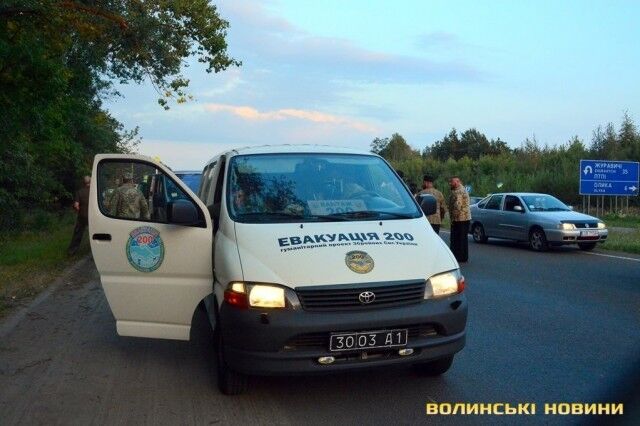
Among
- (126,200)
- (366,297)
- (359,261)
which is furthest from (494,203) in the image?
(366,297)

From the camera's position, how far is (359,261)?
530 centimetres

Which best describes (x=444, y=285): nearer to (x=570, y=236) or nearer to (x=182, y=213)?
Result: (x=182, y=213)

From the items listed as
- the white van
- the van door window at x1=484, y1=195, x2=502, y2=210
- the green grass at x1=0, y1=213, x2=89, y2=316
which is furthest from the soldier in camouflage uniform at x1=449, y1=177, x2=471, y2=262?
the white van

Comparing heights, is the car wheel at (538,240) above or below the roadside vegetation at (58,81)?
below

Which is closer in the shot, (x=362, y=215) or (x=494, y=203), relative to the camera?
(x=362, y=215)

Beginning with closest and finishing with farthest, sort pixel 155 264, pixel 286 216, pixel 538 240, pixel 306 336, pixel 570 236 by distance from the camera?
pixel 306 336 < pixel 286 216 < pixel 155 264 < pixel 570 236 < pixel 538 240

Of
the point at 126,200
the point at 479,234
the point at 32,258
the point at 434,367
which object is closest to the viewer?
the point at 434,367

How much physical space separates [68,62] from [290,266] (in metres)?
16.8

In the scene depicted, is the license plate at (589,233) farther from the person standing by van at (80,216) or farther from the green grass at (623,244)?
the person standing by van at (80,216)

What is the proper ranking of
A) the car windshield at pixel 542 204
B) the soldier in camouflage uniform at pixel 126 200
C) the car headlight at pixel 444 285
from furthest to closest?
the car windshield at pixel 542 204 < the soldier in camouflage uniform at pixel 126 200 < the car headlight at pixel 444 285

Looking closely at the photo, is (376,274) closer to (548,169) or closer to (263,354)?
(263,354)

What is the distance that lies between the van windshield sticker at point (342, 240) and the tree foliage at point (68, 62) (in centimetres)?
542

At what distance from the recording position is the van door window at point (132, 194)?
6036mm

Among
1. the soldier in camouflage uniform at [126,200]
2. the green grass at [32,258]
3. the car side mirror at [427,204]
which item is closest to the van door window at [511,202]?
the green grass at [32,258]
